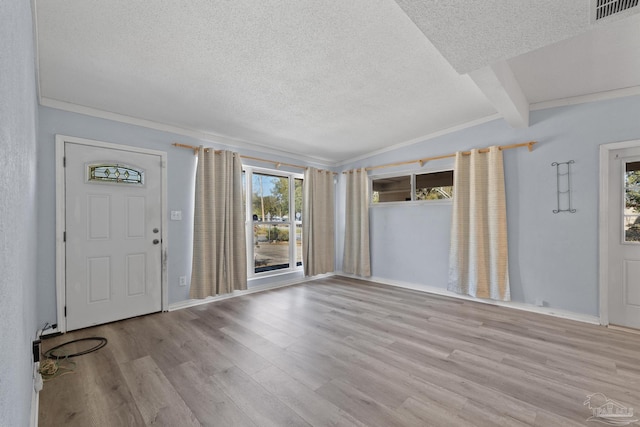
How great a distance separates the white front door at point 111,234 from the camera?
9.99ft

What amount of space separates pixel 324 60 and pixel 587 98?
317 cm

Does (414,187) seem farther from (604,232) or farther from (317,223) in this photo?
(604,232)

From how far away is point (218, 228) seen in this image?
404cm

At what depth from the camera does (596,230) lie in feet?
10.2

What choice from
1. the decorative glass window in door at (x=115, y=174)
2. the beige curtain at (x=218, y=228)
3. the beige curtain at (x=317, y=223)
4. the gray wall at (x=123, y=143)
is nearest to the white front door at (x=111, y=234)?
the decorative glass window in door at (x=115, y=174)

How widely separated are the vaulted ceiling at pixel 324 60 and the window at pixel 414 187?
951mm

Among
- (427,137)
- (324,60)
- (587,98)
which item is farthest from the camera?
(427,137)

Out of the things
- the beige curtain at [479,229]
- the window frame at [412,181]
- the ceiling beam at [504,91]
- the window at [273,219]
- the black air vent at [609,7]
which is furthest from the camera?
the window at [273,219]

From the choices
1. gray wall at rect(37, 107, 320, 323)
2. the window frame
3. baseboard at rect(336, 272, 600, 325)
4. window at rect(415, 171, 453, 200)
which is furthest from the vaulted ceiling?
baseboard at rect(336, 272, 600, 325)

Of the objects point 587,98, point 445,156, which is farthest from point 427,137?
point 587,98

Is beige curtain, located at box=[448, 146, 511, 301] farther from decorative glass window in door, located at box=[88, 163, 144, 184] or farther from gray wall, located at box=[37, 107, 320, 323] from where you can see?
decorative glass window in door, located at box=[88, 163, 144, 184]

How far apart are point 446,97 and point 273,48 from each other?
2.03 m

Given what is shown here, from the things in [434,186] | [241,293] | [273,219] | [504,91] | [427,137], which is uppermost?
[427,137]

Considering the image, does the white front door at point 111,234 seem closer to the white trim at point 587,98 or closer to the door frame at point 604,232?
the white trim at point 587,98
